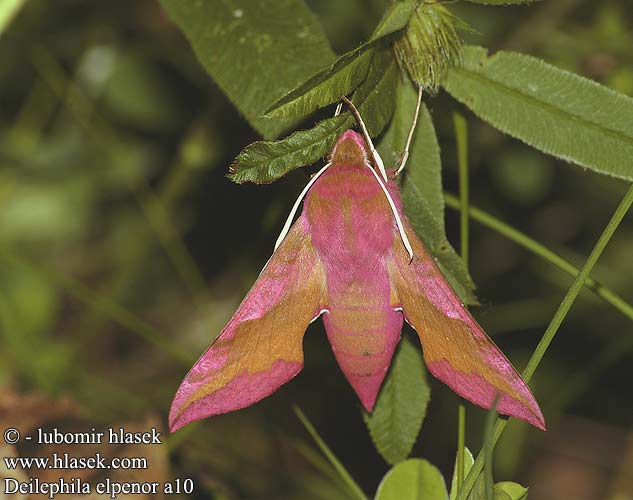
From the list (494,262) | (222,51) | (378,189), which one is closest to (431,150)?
(378,189)

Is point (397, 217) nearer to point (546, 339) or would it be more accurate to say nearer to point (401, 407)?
point (546, 339)

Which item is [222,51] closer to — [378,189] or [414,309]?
[378,189]

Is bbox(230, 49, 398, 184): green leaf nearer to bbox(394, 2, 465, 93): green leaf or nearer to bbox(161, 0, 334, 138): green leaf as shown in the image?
bbox(394, 2, 465, 93): green leaf

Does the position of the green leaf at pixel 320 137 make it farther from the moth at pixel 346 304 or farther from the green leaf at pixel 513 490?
the green leaf at pixel 513 490

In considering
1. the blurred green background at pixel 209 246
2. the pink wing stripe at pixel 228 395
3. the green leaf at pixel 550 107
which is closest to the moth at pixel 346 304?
the pink wing stripe at pixel 228 395

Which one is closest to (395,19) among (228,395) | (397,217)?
(397,217)

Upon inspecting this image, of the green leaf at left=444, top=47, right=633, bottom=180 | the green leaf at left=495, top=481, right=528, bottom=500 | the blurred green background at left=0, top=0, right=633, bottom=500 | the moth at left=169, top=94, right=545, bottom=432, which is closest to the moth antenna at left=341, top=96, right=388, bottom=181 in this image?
the moth at left=169, top=94, right=545, bottom=432
